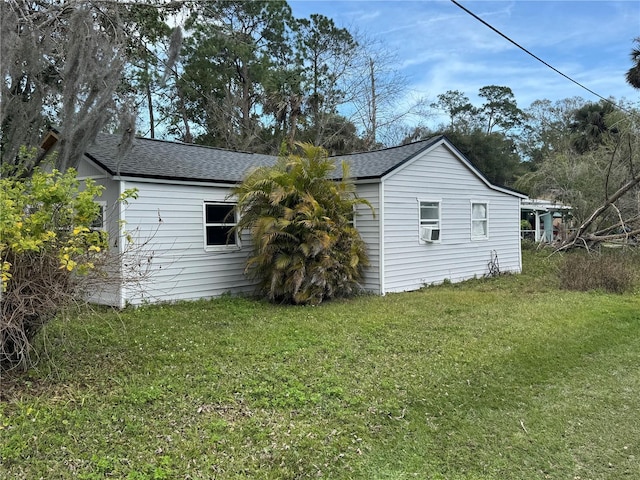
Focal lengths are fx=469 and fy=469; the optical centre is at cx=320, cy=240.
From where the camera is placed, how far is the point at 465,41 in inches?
369

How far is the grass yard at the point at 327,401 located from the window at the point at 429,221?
4.42 meters

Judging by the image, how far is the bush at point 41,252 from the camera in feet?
12.6

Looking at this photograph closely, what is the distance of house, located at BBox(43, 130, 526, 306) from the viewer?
8.78 metres

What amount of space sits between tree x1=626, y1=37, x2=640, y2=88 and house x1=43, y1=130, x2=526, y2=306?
376 inches

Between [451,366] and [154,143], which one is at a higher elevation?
[154,143]

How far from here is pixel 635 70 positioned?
18.3 meters

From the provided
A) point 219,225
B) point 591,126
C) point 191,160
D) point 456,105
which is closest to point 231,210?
point 219,225

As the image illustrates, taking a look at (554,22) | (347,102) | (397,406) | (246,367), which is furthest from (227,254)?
(347,102)

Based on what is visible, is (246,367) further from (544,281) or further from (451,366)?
(544,281)

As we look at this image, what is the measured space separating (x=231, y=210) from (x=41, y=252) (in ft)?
19.0

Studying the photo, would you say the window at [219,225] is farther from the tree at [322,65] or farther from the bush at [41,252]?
the tree at [322,65]

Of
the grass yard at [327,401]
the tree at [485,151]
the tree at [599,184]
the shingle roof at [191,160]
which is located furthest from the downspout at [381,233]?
the tree at [485,151]

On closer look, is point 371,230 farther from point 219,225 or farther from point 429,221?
point 219,225

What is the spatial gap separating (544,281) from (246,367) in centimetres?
957
